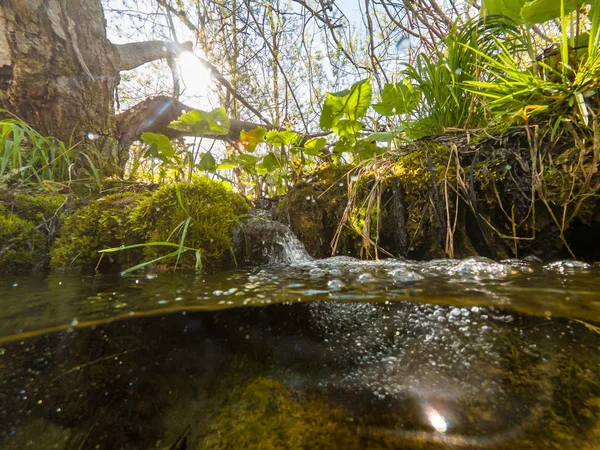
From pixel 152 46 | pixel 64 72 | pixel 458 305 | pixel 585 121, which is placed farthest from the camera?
pixel 152 46

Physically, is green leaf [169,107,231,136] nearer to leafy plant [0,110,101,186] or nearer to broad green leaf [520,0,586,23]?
leafy plant [0,110,101,186]

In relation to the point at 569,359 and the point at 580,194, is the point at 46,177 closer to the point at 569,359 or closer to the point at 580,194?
the point at 569,359

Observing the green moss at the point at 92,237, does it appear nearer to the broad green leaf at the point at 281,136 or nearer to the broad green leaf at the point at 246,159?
the broad green leaf at the point at 246,159

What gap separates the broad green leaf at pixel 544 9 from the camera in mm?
1429

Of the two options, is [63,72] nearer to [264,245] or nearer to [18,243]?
[18,243]

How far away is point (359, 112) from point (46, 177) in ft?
10.7

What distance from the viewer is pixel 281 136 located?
2559mm

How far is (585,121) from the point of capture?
1.33m

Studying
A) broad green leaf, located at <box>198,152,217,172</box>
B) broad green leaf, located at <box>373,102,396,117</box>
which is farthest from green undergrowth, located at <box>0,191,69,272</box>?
broad green leaf, located at <box>373,102,396,117</box>

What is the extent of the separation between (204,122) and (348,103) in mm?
1293

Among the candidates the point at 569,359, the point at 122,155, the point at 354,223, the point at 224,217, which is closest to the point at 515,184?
the point at 354,223

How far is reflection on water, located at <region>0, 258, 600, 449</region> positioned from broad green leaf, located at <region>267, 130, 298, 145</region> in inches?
77.5

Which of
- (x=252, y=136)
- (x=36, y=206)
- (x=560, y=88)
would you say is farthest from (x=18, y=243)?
(x=560, y=88)

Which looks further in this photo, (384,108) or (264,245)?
(384,108)
